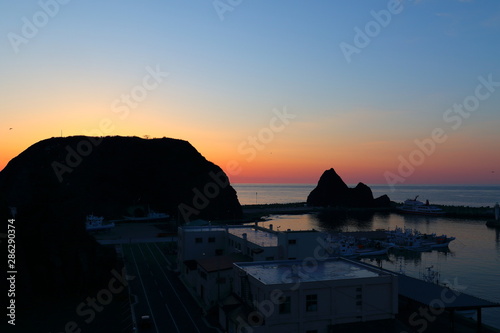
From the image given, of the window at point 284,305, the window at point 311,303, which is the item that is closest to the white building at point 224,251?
the window at point 284,305

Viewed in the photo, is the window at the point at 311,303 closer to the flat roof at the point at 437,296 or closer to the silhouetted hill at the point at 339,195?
the flat roof at the point at 437,296

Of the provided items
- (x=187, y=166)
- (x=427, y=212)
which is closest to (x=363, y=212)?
(x=427, y=212)

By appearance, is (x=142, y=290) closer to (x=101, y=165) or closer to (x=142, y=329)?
(x=142, y=329)

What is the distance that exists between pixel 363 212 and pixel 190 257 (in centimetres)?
12623

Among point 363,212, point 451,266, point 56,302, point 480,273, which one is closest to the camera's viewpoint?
point 56,302

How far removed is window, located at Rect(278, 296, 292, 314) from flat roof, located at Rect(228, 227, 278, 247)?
11.2 m

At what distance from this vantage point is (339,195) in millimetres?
180375

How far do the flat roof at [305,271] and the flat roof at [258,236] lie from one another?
582 centimetres

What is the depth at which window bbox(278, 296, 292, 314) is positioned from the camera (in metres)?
22.0

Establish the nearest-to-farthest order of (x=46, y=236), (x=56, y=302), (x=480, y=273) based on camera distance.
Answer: (x=56, y=302) → (x=46, y=236) → (x=480, y=273)

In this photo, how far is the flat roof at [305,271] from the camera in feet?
78.2

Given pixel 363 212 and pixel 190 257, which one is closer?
pixel 190 257

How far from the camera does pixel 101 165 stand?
12150 centimetres

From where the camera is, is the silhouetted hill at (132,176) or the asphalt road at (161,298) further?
the silhouetted hill at (132,176)
